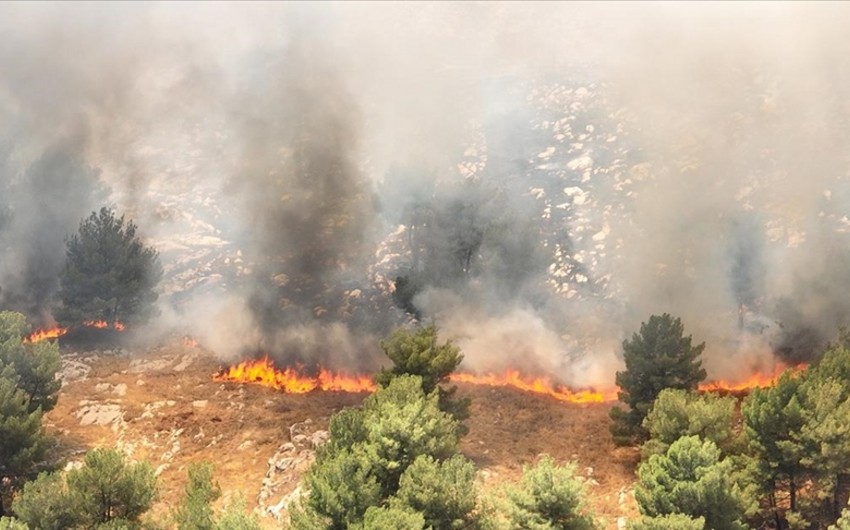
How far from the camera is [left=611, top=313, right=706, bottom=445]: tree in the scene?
2938 cm

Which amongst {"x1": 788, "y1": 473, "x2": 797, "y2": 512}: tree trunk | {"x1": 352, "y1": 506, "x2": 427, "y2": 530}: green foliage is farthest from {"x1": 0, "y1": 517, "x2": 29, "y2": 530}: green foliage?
{"x1": 788, "y1": 473, "x2": 797, "y2": 512}: tree trunk

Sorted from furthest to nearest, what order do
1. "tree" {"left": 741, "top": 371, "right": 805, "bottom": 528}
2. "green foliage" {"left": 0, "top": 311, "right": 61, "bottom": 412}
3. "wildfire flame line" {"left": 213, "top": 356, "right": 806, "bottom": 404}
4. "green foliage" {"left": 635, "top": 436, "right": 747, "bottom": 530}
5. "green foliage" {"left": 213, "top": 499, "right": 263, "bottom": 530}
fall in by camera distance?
"wildfire flame line" {"left": 213, "top": 356, "right": 806, "bottom": 404} < "green foliage" {"left": 0, "top": 311, "right": 61, "bottom": 412} < "tree" {"left": 741, "top": 371, "right": 805, "bottom": 528} < "green foliage" {"left": 635, "top": 436, "right": 747, "bottom": 530} < "green foliage" {"left": 213, "top": 499, "right": 263, "bottom": 530}

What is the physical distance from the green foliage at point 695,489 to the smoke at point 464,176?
53.5 ft

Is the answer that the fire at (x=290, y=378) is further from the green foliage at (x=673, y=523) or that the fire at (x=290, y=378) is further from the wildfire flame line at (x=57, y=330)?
the green foliage at (x=673, y=523)

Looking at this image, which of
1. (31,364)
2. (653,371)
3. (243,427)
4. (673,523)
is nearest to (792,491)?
(673,523)

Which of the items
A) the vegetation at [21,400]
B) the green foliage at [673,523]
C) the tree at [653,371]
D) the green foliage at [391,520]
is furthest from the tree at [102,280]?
the green foliage at [673,523]

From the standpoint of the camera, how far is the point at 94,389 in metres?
37.8

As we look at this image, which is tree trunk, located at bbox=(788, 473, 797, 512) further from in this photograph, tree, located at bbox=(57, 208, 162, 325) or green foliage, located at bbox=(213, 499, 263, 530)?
tree, located at bbox=(57, 208, 162, 325)

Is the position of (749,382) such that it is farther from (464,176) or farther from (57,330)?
(57,330)

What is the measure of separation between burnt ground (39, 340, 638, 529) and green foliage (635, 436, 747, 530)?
5.26m

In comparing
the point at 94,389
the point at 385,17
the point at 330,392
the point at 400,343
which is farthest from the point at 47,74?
the point at 400,343

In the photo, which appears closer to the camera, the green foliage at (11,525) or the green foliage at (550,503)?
the green foliage at (550,503)

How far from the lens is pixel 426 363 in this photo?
29.6 meters

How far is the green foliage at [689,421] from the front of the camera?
25.0m
